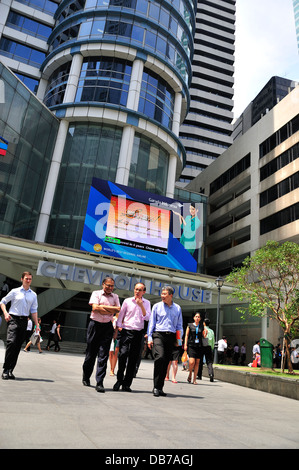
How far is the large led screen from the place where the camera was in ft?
79.3

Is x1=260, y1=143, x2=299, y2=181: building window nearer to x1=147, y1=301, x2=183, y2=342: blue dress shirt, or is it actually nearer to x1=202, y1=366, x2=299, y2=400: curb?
x1=202, y1=366, x2=299, y2=400: curb

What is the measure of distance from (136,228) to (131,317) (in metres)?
19.8

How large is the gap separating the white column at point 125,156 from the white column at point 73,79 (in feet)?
17.8

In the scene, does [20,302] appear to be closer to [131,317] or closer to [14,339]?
[14,339]

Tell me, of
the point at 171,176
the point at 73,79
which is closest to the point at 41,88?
the point at 73,79

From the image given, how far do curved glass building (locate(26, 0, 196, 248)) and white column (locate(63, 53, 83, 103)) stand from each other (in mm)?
91

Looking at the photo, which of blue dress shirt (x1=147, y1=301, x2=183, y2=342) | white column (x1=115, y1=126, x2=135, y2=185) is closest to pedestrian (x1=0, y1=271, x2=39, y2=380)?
blue dress shirt (x1=147, y1=301, x2=183, y2=342)

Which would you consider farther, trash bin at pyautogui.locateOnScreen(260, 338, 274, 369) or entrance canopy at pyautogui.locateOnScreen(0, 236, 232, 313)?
entrance canopy at pyautogui.locateOnScreen(0, 236, 232, 313)

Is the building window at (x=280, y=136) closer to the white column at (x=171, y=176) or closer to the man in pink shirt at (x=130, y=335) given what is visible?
the white column at (x=171, y=176)

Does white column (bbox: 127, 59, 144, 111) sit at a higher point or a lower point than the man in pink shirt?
higher

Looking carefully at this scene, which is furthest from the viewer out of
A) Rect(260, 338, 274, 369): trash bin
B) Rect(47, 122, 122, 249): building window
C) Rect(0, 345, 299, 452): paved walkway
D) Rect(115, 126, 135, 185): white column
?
Answer: Rect(115, 126, 135, 185): white column

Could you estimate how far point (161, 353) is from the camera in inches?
216

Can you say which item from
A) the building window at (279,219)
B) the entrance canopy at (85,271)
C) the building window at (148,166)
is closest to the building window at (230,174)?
the building window at (279,219)

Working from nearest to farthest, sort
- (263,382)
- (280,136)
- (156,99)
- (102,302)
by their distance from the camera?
(102,302) → (263,382) → (156,99) → (280,136)
